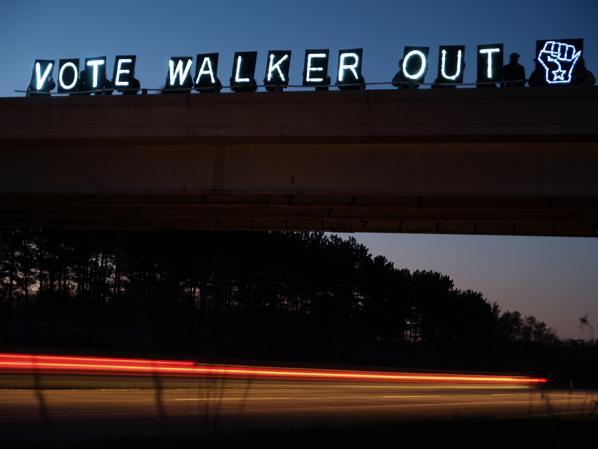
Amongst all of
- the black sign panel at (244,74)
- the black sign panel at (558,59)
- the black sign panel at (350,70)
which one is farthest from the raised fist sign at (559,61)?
the black sign panel at (244,74)

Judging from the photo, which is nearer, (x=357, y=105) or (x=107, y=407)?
(x=107, y=407)

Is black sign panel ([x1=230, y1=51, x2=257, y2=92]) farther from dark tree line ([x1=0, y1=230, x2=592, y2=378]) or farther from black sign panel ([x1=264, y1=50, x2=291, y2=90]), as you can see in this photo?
dark tree line ([x1=0, y1=230, x2=592, y2=378])

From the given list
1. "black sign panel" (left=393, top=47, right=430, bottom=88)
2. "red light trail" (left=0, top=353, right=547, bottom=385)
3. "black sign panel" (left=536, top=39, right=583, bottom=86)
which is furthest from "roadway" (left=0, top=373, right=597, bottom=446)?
"black sign panel" (left=536, top=39, right=583, bottom=86)

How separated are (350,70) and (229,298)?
38405mm

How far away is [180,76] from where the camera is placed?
30656 millimetres

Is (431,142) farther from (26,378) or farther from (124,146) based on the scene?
(26,378)

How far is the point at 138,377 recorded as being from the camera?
23.8m

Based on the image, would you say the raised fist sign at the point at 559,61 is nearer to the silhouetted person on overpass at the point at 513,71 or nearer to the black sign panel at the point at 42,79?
Result: the silhouetted person on overpass at the point at 513,71

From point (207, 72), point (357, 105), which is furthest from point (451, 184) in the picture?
point (207, 72)

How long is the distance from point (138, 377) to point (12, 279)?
4048 centimetres

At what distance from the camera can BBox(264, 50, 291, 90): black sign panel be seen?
2945 cm

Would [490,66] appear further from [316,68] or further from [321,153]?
[321,153]

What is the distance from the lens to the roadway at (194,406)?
1318 cm

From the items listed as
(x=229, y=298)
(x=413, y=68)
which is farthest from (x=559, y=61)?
(x=229, y=298)
